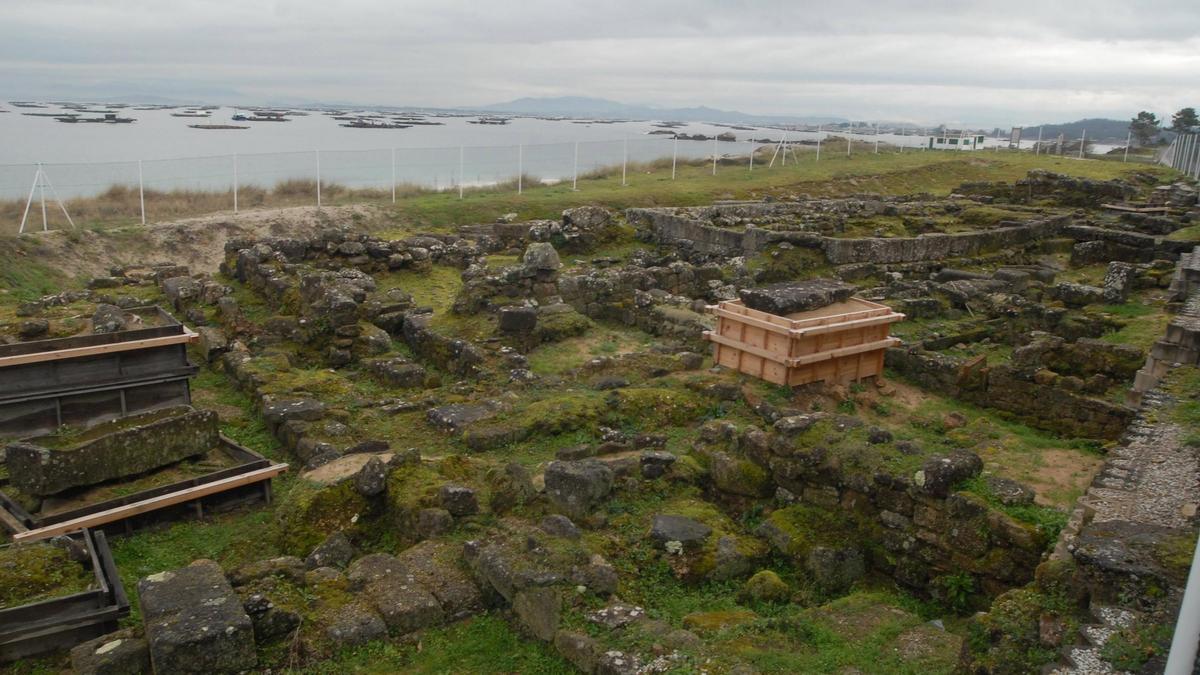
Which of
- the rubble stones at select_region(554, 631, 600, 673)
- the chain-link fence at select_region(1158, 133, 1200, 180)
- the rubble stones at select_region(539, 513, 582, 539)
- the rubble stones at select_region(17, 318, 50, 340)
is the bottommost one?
→ the rubble stones at select_region(554, 631, 600, 673)

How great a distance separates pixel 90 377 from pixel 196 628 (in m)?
6.50

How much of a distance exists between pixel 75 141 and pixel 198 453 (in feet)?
166

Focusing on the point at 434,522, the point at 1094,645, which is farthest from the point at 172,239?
the point at 1094,645

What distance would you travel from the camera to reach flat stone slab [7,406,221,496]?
30.0 ft

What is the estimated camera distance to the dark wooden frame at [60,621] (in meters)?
6.85

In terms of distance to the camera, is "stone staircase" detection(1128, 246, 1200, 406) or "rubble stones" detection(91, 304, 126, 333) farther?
"rubble stones" detection(91, 304, 126, 333)

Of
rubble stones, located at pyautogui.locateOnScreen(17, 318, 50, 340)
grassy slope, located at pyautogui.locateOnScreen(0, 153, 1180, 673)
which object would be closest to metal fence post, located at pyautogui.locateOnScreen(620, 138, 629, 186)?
grassy slope, located at pyautogui.locateOnScreen(0, 153, 1180, 673)

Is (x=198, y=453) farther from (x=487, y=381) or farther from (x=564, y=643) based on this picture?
(x=564, y=643)

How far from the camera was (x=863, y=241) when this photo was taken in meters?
22.2

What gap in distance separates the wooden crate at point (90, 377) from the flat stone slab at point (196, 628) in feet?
17.9

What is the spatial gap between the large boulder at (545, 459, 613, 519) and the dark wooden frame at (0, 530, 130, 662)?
13.4ft

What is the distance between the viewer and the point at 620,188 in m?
39.3

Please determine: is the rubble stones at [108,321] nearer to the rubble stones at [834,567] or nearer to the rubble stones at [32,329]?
the rubble stones at [32,329]

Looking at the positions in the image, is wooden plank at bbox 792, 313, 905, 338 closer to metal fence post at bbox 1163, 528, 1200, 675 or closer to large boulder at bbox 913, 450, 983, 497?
large boulder at bbox 913, 450, 983, 497
